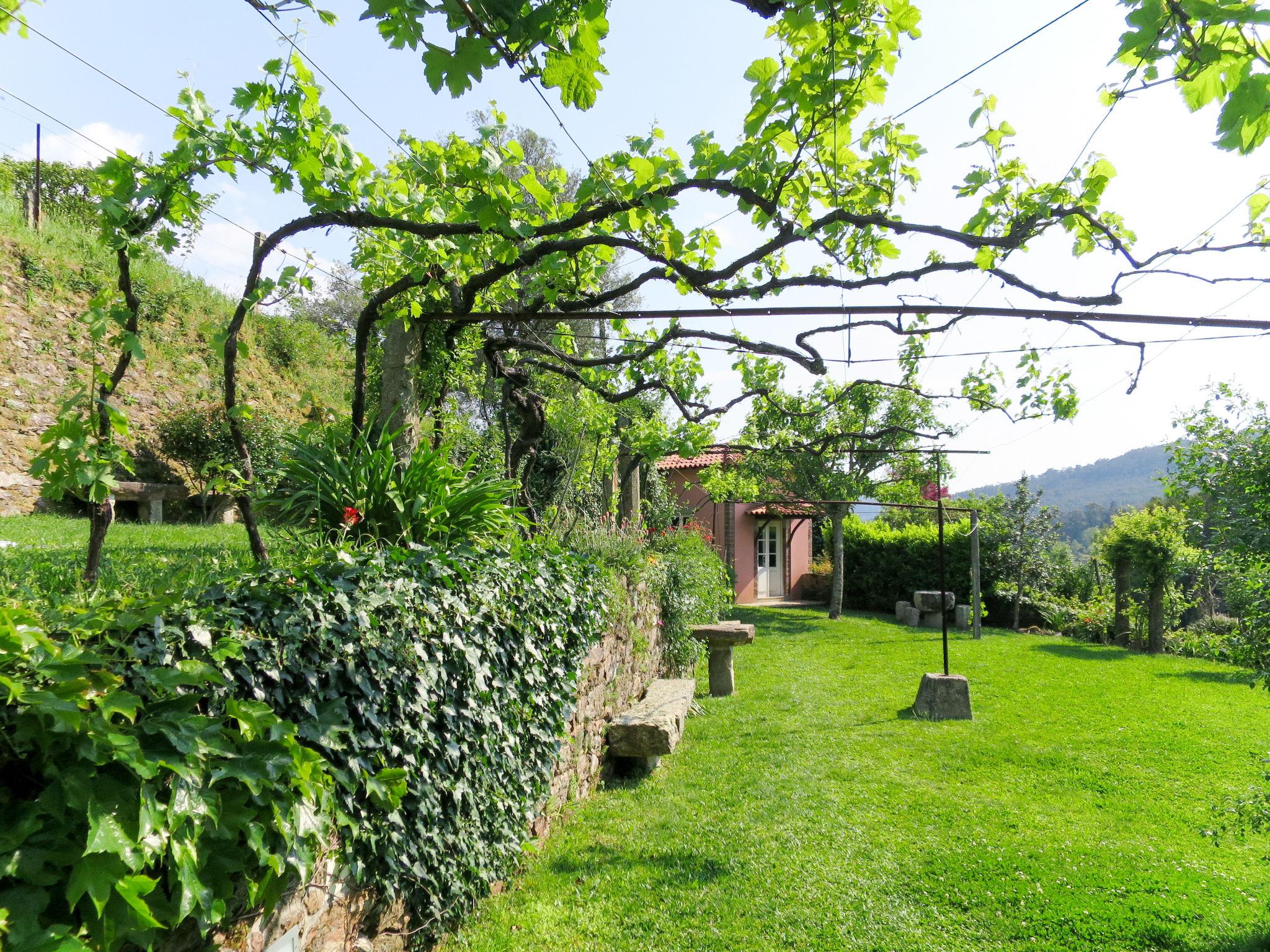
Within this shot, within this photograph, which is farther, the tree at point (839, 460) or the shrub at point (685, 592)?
the tree at point (839, 460)

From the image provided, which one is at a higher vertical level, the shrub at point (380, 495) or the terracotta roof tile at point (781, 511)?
the terracotta roof tile at point (781, 511)

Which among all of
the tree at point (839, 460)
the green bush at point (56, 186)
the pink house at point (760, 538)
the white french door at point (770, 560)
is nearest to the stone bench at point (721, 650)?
the tree at point (839, 460)

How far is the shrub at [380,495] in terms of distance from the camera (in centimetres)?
378

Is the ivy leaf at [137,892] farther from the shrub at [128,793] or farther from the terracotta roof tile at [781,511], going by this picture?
the terracotta roof tile at [781,511]

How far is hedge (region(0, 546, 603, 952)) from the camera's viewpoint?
4.57ft

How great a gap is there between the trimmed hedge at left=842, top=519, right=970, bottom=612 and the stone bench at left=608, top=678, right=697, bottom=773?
13.6m

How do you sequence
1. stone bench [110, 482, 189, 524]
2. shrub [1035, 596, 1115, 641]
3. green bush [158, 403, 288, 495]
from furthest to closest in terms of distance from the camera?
shrub [1035, 596, 1115, 641]
green bush [158, 403, 288, 495]
stone bench [110, 482, 189, 524]

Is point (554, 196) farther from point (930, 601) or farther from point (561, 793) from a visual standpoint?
point (930, 601)

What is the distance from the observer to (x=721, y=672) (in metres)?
8.96

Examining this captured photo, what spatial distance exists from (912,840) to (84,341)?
43.3 ft

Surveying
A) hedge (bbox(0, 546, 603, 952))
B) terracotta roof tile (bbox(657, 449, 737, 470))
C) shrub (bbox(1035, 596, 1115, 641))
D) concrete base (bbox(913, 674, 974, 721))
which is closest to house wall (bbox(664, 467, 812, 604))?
terracotta roof tile (bbox(657, 449, 737, 470))

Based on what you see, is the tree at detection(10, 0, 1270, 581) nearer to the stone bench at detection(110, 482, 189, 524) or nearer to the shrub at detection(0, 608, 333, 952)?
the shrub at detection(0, 608, 333, 952)

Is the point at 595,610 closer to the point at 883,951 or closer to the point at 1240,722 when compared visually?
the point at 883,951

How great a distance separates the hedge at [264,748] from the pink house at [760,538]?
1513 cm
